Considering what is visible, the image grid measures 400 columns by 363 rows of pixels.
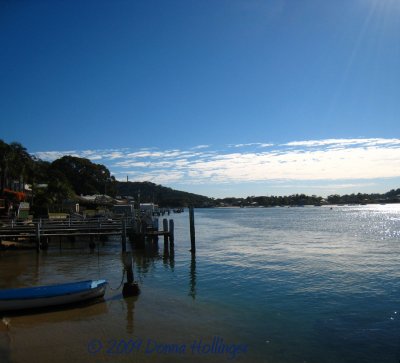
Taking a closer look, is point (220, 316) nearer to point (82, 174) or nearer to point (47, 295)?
point (47, 295)

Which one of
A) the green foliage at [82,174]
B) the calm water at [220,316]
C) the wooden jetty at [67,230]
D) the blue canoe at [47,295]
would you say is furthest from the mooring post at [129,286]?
the green foliage at [82,174]

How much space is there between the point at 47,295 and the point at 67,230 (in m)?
19.6

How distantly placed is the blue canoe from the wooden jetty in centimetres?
1516

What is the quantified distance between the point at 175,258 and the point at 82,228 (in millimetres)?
8830

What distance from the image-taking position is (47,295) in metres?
14.5

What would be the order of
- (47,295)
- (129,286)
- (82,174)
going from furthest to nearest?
(82,174) < (129,286) < (47,295)

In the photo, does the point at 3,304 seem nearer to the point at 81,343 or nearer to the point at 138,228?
the point at 81,343

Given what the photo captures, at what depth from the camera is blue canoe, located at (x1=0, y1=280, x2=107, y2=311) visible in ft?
46.1

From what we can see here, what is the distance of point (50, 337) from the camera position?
39.3 feet

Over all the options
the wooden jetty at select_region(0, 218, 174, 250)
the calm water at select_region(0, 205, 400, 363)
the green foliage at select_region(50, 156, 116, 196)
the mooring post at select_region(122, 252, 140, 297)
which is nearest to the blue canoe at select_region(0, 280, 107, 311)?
the calm water at select_region(0, 205, 400, 363)

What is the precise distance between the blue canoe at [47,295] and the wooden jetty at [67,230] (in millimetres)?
15159

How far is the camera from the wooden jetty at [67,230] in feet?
103

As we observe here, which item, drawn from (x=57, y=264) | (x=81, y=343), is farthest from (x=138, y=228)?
(x=81, y=343)

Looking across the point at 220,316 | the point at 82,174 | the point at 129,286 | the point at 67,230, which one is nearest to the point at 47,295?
the point at 129,286
